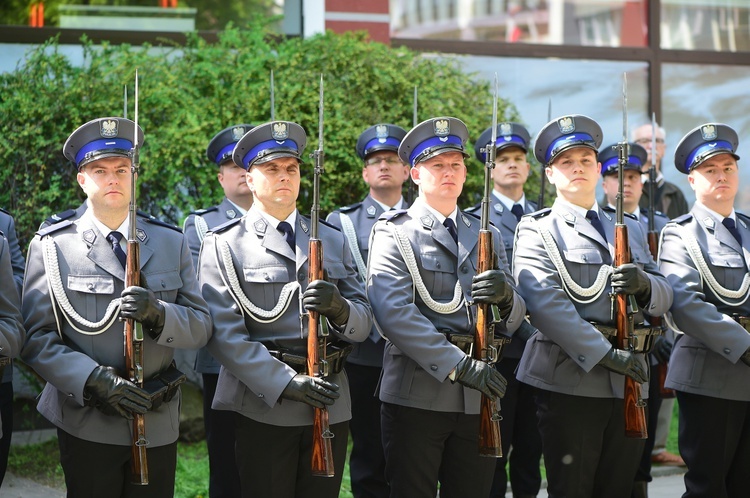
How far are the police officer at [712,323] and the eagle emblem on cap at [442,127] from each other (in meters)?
1.42


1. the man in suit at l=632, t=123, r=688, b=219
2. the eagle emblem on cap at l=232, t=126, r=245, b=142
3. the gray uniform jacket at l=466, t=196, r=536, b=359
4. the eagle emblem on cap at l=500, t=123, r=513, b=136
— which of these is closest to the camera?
the gray uniform jacket at l=466, t=196, r=536, b=359

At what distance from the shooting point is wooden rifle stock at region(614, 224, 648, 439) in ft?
16.6

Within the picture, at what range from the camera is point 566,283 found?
5238mm

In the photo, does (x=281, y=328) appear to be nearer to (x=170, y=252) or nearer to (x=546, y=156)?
(x=170, y=252)

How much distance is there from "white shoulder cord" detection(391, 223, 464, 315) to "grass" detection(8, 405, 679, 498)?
2347 millimetres

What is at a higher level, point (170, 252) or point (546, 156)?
point (546, 156)

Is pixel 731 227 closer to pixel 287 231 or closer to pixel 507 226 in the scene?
pixel 507 226

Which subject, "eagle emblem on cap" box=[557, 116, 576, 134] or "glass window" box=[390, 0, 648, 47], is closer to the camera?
"eagle emblem on cap" box=[557, 116, 576, 134]

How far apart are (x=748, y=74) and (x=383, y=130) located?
589cm

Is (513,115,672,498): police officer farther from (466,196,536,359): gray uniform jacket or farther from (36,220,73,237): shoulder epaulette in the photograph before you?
(36,220,73,237): shoulder epaulette

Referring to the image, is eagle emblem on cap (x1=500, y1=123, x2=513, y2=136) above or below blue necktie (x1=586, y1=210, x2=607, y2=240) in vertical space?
above

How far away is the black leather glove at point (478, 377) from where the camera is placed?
470cm

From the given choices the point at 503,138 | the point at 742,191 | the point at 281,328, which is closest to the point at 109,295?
the point at 281,328

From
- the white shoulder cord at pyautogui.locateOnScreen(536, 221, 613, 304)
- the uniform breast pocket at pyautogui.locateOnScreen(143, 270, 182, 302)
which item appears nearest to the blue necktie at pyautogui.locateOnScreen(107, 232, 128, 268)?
the uniform breast pocket at pyautogui.locateOnScreen(143, 270, 182, 302)
